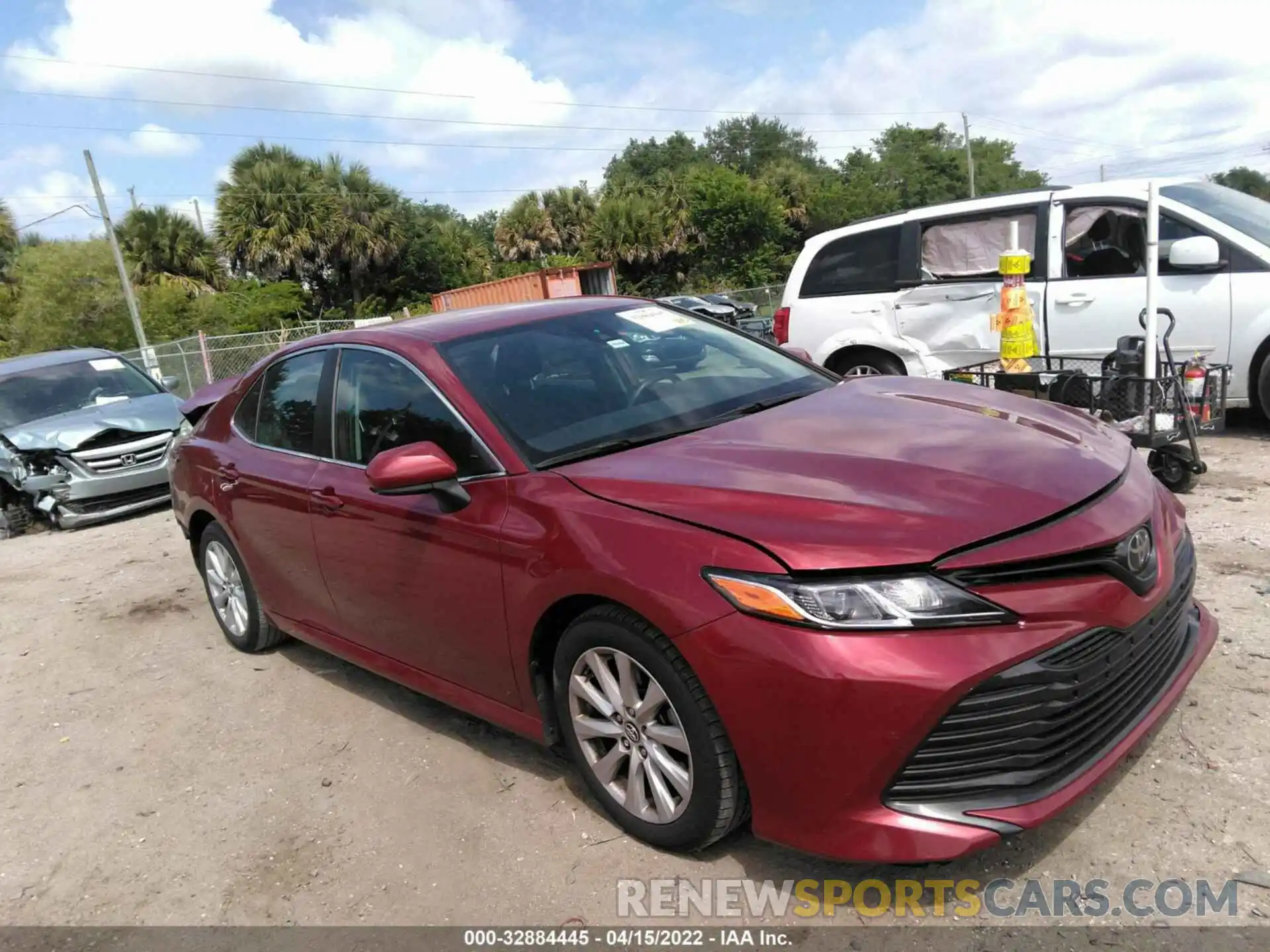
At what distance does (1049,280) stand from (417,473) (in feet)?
19.0

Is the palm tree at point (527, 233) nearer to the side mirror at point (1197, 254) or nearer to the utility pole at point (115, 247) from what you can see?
the utility pole at point (115, 247)

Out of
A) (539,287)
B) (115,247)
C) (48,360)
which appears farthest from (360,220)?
(48,360)

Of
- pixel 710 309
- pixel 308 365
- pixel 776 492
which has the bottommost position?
pixel 710 309

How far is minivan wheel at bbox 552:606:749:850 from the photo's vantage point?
8.23 ft

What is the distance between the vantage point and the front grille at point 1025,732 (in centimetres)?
222

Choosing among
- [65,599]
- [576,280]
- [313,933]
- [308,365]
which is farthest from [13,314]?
[313,933]

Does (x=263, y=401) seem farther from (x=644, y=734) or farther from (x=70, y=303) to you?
(x=70, y=303)

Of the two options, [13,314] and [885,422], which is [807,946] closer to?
[885,422]

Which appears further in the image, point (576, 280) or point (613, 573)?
point (576, 280)

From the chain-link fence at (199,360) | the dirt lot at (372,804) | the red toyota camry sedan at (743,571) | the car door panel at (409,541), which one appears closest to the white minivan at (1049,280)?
the dirt lot at (372,804)

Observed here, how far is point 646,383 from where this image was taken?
11.7ft

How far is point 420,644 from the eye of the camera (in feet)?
11.4

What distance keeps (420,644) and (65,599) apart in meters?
4.52

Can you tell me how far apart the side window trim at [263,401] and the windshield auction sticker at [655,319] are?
50.0 inches
